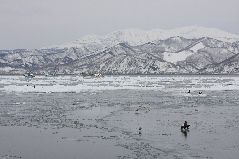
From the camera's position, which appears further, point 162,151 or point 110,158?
point 162,151

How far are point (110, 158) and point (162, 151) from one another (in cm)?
331

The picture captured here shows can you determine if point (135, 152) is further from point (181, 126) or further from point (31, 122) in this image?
point (31, 122)

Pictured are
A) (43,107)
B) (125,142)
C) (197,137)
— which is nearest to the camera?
(125,142)

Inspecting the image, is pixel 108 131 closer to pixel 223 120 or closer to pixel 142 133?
pixel 142 133

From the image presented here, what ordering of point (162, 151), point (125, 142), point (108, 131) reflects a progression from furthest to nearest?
point (108, 131), point (125, 142), point (162, 151)

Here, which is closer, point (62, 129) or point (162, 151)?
point (162, 151)

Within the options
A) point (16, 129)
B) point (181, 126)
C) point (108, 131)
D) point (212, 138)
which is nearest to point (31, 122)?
point (16, 129)

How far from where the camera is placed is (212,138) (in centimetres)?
2622

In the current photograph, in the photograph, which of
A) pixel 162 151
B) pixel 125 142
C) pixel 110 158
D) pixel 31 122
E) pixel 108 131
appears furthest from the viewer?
pixel 31 122

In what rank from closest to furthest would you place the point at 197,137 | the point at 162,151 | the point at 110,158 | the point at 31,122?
the point at 110,158 → the point at 162,151 → the point at 197,137 → the point at 31,122

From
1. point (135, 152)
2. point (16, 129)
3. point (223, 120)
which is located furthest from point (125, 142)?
point (223, 120)

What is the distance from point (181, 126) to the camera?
29750 mm

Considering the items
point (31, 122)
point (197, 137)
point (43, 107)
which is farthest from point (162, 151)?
point (43, 107)

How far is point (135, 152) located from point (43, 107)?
80.2 ft
